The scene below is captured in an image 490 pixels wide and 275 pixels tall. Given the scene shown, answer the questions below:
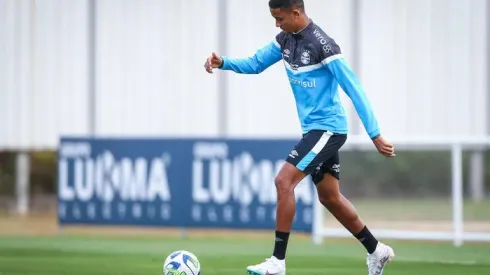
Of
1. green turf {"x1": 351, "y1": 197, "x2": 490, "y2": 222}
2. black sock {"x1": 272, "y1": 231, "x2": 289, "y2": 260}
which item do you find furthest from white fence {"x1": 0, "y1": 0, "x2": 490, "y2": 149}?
black sock {"x1": 272, "y1": 231, "x2": 289, "y2": 260}

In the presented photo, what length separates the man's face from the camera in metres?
8.23

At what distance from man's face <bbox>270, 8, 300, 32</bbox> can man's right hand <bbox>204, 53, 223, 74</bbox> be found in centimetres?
76

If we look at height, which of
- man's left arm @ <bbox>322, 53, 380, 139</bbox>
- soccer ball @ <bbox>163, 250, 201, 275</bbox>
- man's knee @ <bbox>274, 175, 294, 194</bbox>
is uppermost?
man's left arm @ <bbox>322, 53, 380, 139</bbox>

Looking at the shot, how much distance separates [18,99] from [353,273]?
12.5 m

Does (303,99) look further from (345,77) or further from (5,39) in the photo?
(5,39)

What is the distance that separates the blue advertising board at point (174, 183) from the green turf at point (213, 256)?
54 centimetres

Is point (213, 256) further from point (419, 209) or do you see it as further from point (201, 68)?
point (419, 209)

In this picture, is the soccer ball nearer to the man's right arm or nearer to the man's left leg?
the man's left leg

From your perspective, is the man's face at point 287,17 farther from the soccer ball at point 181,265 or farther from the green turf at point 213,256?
the green turf at point 213,256

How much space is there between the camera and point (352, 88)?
26.5 feet

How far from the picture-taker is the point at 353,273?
368 inches

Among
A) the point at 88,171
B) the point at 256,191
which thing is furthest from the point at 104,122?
the point at 256,191

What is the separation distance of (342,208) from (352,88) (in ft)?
3.32

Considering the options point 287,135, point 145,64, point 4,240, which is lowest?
point 4,240
